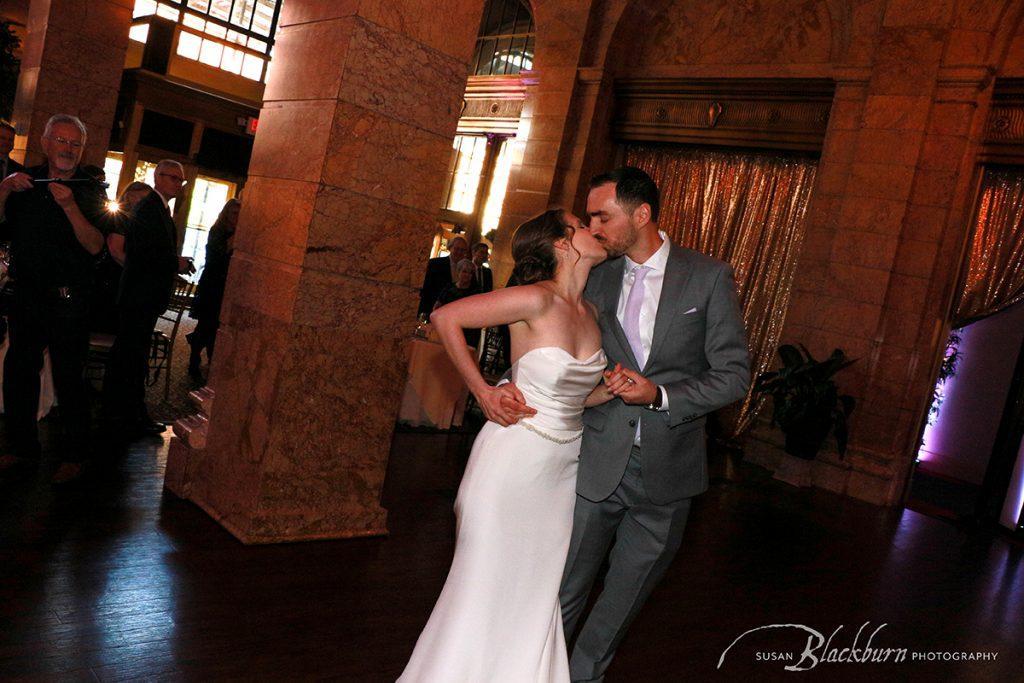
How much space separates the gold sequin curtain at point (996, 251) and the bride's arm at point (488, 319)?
7.71 metres

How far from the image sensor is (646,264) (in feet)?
9.20

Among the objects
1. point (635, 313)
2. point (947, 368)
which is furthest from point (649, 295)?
point (947, 368)

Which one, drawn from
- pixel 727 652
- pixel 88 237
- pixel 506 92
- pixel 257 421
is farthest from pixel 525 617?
pixel 506 92

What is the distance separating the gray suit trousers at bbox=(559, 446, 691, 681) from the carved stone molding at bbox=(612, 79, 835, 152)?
7.84 meters

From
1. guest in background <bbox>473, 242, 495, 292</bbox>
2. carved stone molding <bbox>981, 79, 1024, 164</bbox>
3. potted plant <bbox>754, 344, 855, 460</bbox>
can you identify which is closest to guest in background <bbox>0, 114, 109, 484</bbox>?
guest in background <bbox>473, 242, 495, 292</bbox>

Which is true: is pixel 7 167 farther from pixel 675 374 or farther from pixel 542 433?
pixel 675 374

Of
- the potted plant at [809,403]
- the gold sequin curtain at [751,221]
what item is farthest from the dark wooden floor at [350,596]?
the gold sequin curtain at [751,221]

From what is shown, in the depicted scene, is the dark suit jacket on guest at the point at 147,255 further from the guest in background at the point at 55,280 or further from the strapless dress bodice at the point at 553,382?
the strapless dress bodice at the point at 553,382

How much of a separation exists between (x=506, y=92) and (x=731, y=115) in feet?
12.8

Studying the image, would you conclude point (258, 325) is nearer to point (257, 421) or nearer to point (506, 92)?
point (257, 421)

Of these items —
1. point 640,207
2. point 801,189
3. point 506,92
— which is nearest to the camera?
point 640,207

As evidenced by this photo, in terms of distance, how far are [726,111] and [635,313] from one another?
826 centimetres

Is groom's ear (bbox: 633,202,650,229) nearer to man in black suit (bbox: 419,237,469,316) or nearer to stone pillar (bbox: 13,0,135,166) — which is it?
man in black suit (bbox: 419,237,469,316)

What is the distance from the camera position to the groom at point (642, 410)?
268 cm
